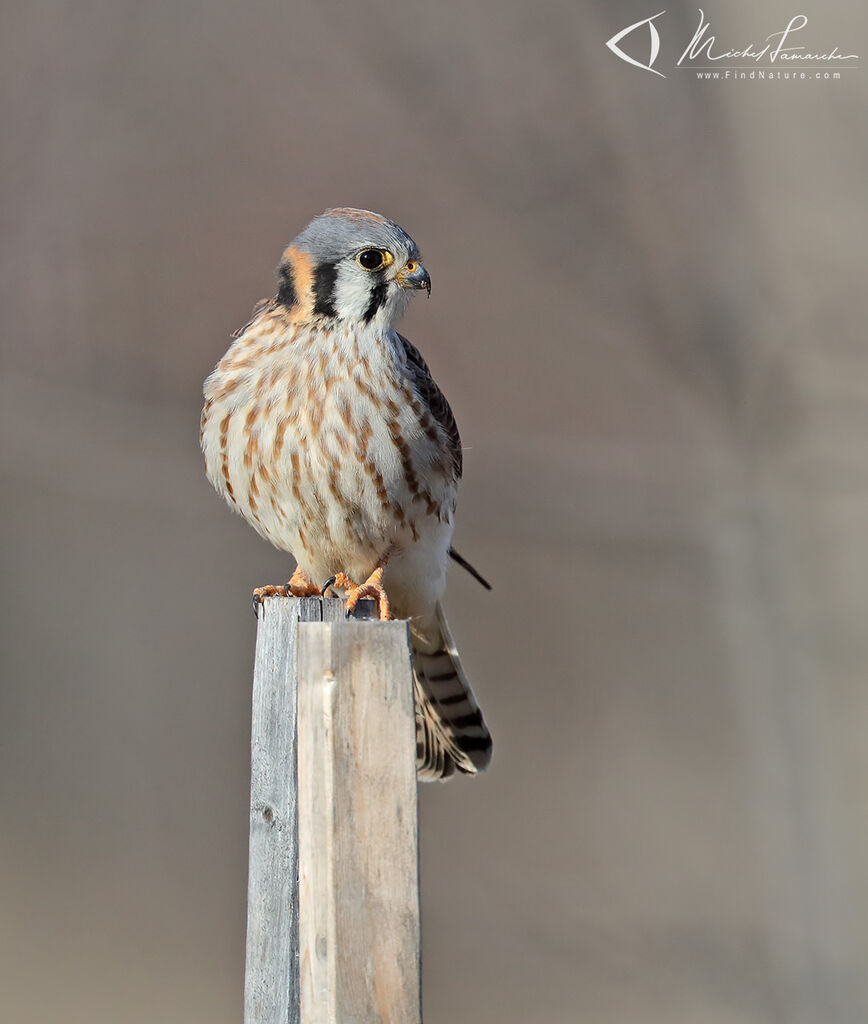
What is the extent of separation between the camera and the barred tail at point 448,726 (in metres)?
2.92

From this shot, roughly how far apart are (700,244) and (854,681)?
1.69 metres

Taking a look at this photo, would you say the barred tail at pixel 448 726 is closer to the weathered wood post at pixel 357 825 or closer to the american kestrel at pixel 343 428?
the american kestrel at pixel 343 428

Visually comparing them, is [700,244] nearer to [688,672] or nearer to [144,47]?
[688,672]

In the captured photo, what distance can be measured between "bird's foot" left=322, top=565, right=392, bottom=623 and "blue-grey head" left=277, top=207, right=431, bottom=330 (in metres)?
0.56

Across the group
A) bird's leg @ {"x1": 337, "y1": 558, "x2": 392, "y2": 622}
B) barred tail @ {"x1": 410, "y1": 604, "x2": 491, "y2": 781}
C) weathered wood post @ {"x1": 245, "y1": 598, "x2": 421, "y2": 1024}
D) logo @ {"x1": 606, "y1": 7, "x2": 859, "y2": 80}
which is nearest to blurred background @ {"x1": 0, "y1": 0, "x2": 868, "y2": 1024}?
logo @ {"x1": 606, "y1": 7, "x2": 859, "y2": 80}

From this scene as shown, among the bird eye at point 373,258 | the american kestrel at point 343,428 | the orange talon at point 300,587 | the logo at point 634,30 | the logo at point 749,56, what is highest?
the logo at point 634,30

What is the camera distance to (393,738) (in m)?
1.82

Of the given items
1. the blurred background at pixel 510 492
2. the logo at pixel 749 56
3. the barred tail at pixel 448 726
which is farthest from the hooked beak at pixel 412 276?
the logo at pixel 749 56

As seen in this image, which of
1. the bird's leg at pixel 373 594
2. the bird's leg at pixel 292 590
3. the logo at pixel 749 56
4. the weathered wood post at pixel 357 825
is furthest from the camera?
the logo at pixel 749 56

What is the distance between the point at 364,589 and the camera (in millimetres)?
2525

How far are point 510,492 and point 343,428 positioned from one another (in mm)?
2271

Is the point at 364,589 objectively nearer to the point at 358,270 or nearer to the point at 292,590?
the point at 292,590

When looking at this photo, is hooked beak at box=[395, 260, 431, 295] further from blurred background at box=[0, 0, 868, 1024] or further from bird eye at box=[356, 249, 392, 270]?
blurred background at box=[0, 0, 868, 1024]

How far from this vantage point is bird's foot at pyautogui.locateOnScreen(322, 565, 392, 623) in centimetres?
242
